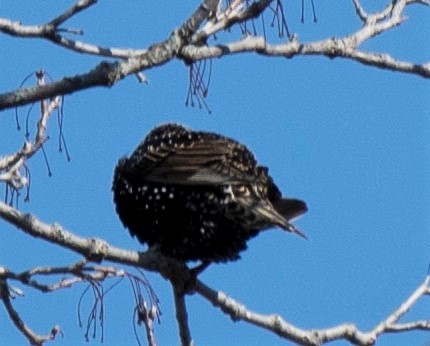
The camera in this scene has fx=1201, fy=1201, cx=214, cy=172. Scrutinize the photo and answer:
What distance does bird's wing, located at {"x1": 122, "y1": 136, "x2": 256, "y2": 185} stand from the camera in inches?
219

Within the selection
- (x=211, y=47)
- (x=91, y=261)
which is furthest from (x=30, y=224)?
(x=211, y=47)

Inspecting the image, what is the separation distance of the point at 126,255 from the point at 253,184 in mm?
1304

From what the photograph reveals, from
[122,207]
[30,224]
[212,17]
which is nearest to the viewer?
[30,224]

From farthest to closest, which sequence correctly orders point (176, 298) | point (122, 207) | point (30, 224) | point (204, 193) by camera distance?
point (122, 207) → point (204, 193) → point (176, 298) → point (30, 224)

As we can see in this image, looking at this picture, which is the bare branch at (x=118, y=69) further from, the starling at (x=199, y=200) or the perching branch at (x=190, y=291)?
the starling at (x=199, y=200)

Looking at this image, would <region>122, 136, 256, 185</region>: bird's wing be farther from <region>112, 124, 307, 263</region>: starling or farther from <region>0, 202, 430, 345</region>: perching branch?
<region>0, 202, 430, 345</region>: perching branch

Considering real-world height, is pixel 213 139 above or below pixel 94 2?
above

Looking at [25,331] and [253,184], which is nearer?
[25,331]

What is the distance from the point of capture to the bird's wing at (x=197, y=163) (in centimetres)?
556

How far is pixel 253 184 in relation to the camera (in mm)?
5543

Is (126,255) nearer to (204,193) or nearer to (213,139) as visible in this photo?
(204,193)

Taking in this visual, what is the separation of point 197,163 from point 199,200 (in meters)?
0.28

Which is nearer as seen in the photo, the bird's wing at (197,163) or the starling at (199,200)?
the starling at (199,200)

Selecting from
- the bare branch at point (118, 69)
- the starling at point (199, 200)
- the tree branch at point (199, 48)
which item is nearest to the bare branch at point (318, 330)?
the starling at point (199, 200)
